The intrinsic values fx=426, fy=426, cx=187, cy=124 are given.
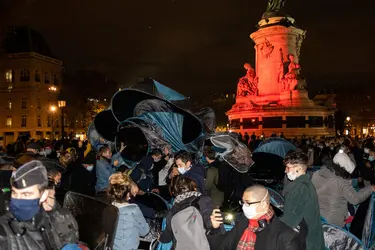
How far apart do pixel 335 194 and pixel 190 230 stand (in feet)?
8.52

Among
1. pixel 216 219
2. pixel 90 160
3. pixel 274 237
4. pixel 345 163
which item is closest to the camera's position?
pixel 274 237

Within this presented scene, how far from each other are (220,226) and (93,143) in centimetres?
1115

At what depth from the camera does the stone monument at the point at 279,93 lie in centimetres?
3925

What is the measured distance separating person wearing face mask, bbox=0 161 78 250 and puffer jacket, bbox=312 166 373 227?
3906 mm

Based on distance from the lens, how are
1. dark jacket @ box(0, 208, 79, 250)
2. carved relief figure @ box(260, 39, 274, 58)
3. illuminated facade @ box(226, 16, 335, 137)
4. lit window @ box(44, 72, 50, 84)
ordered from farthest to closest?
lit window @ box(44, 72, 50, 84)
carved relief figure @ box(260, 39, 274, 58)
illuminated facade @ box(226, 16, 335, 137)
dark jacket @ box(0, 208, 79, 250)

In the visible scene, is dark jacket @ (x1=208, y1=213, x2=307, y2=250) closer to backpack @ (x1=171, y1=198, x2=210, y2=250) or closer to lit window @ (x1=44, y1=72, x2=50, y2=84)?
backpack @ (x1=171, y1=198, x2=210, y2=250)

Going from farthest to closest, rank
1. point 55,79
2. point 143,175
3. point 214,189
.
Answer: point 55,79 < point 143,175 < point 214,189

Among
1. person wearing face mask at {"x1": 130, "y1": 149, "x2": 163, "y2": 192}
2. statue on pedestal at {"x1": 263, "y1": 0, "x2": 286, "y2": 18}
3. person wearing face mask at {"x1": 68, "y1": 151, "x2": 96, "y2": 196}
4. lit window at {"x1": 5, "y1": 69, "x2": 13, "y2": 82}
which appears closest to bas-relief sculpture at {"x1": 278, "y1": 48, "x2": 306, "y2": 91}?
statue on pedestal at {"x1": 263, "y1": 0, "x2": 286, "y2": 18}

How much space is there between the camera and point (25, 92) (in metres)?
63.0

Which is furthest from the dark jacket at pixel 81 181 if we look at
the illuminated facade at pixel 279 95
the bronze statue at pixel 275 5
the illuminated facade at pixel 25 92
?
the illuminated facade at pixel 25 92

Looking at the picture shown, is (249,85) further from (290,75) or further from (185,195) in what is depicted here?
(185,195)

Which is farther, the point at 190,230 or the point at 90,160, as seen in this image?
the point at 90,160

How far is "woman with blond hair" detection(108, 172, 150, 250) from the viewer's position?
16.6 ft

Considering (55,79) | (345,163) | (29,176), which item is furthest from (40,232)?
(55,79)
